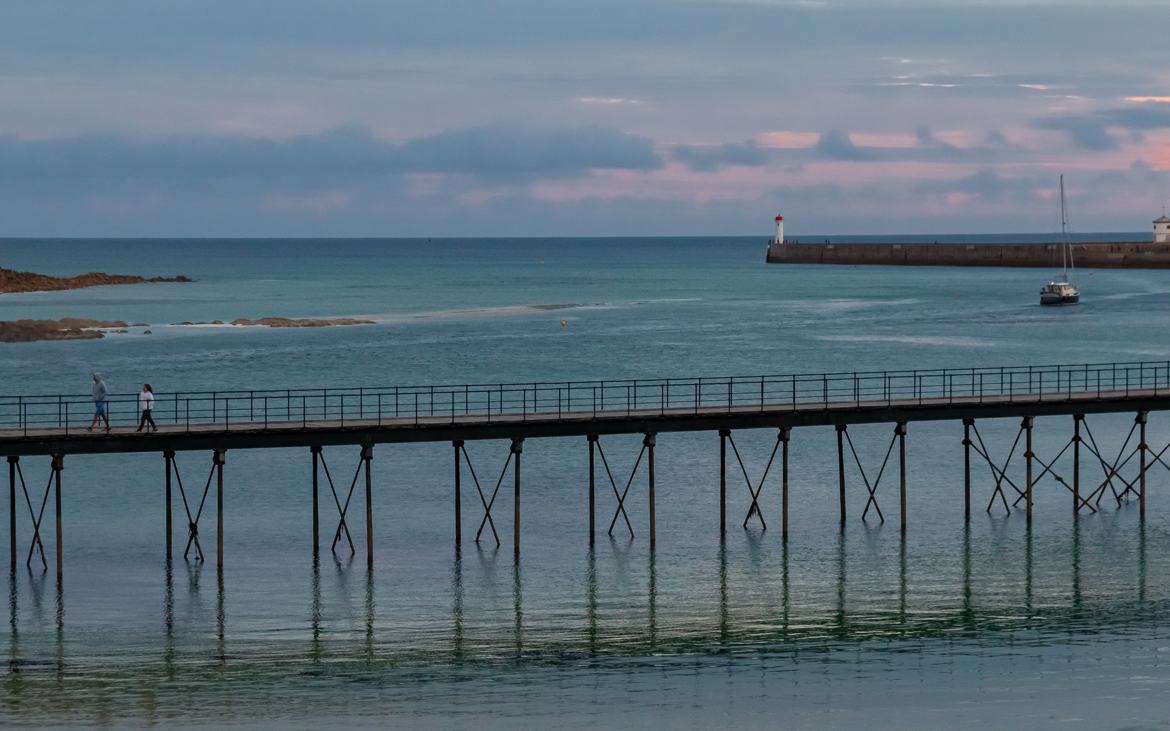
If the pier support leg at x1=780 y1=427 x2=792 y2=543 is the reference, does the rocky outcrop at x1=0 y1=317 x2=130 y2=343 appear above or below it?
above

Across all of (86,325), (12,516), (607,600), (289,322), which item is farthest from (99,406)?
(289,322)

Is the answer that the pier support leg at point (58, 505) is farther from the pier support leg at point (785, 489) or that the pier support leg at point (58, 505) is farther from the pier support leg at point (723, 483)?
the pier support leg at point (785, 489)

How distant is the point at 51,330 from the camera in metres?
112

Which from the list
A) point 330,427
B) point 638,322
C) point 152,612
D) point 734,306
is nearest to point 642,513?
point 330,427

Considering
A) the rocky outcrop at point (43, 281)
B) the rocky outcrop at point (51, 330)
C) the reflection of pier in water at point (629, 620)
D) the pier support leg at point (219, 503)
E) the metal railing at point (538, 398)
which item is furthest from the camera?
the rocky outcrop at point (43, 281)

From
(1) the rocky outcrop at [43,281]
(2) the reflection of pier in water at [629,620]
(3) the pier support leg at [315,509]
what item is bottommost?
(2) the reflection of pier in water at [629,620]

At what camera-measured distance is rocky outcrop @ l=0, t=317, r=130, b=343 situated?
108812 millimetres

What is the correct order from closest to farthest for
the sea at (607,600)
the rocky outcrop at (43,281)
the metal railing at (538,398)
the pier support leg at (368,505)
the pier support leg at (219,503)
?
the sea at (607,600), the pier support leg at (219,503), the pier support leg at (368,505), the metal railing at (538,398), the rocky outcrop at (43,281)

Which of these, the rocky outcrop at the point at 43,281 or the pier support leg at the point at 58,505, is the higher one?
the rocky outcrop at the point at 43,281

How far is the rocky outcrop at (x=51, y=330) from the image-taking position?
10881cm

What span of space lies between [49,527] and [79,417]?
23.3 meters

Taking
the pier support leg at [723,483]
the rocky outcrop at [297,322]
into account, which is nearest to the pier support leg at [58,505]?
the pier support leg at [723,483]

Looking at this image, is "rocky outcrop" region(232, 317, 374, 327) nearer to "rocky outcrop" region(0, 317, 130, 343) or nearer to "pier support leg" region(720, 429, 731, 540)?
"rocky outcrop" region(0, 317, 130, 343)

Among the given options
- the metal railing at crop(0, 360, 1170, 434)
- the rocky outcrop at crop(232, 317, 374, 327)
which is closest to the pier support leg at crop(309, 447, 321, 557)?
the metal railing at crop(0, 360, 1170, 434)
